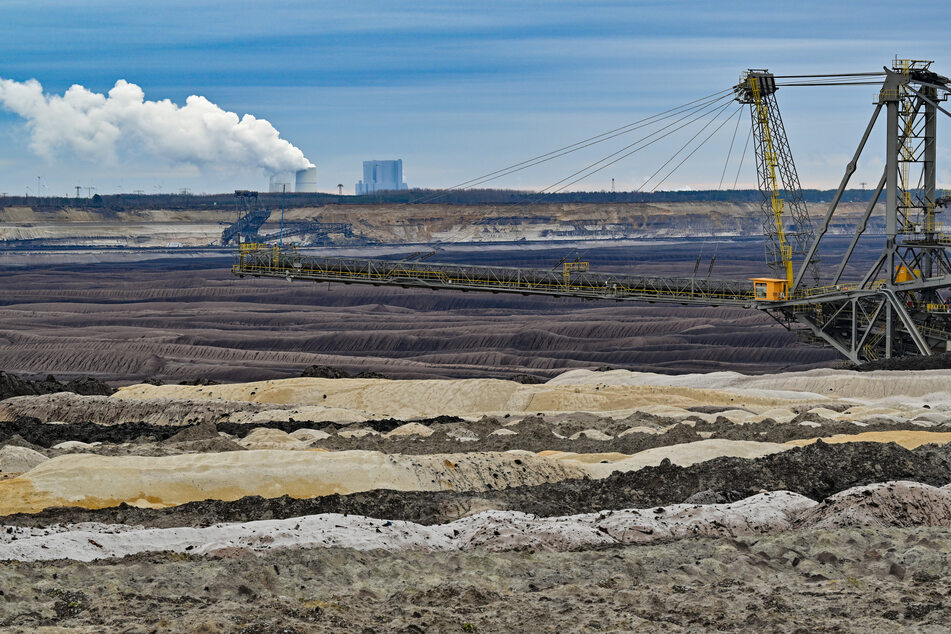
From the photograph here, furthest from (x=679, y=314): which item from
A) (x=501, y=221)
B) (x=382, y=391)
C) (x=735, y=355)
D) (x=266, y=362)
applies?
(x=501, y=221)

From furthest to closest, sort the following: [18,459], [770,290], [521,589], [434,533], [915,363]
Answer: [770,290] → [915,363] → [18,459] → [434,533] → [521,589]

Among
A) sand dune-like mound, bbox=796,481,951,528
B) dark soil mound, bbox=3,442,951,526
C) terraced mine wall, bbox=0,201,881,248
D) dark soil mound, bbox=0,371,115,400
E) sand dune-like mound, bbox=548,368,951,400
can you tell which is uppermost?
terraced mine wall, bbox=0,201,881,248

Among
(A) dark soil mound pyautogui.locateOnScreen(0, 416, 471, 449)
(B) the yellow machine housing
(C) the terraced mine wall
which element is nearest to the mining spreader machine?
(B) the yellow machine housing

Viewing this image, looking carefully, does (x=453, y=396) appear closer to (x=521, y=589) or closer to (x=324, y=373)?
(x=324, y=373)

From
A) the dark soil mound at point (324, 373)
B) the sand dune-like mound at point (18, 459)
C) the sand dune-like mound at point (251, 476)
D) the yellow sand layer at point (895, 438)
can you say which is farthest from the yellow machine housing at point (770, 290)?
the sand dune-like mound at point (18, 459)

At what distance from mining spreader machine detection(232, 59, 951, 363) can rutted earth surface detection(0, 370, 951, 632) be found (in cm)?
1018

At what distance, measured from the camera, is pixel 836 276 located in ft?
147

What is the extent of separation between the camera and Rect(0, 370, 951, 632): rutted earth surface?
12.5 metres

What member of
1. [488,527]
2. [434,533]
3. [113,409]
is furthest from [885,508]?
[113,409]

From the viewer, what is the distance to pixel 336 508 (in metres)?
19.0

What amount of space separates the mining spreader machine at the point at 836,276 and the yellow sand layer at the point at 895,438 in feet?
48.1

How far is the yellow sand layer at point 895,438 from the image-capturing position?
87.0ft

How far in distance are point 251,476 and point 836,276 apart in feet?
97.7

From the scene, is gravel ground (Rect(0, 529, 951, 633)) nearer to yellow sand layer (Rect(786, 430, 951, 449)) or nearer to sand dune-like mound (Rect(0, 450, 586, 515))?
sand dune-like mound (Rect(0, 450, 586, 515))
